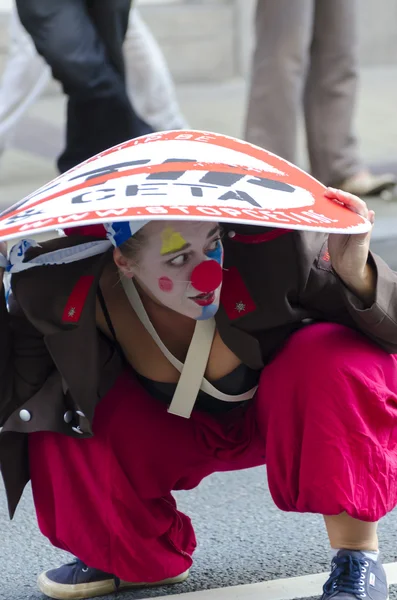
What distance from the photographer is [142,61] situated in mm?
5301

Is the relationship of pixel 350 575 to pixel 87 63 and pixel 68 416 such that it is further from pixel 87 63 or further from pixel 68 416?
pixel 87 63

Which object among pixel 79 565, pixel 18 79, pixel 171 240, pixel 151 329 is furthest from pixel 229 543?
pixel 18 79

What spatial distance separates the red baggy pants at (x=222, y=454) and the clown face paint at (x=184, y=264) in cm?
20

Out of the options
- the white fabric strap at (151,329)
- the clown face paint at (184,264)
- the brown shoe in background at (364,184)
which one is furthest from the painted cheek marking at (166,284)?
the brown shoe in background at (364,184)

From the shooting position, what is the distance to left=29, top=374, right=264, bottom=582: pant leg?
7.04ft

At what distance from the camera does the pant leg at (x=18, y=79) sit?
5.27 meters

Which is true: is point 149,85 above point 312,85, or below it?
below

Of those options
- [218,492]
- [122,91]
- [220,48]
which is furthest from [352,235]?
[220,48]

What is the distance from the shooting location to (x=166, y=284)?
6.69ft

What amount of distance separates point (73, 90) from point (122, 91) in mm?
177

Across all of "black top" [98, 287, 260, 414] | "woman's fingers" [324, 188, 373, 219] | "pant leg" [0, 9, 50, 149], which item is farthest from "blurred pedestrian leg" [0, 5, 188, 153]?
"woman's fingers" [324, 188, 373, 219]

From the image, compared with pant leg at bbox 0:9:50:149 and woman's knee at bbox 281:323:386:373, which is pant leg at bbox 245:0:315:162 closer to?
pant leg at bbox 0:9:50:149

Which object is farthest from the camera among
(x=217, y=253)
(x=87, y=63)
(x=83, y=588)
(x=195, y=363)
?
(x=87, y=63)

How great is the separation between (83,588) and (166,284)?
2.15 feet
